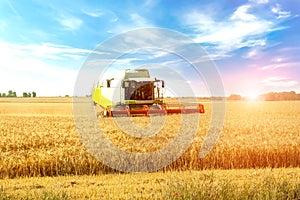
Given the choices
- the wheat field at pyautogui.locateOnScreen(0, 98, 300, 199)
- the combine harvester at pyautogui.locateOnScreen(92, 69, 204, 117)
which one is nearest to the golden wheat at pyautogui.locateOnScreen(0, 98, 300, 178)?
the wheat field at pyautogui.locateOnScreen(0, 98, 300, 199)

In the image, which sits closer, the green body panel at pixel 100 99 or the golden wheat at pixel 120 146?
the golden wheat at pixel 120 146

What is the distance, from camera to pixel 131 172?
780 cm

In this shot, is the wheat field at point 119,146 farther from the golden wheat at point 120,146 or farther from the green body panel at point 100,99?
the green body panel at point 100,99

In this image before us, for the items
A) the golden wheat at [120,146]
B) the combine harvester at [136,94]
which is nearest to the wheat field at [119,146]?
the golden wheat at [120,146]

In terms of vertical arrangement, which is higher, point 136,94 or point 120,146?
point 136,94

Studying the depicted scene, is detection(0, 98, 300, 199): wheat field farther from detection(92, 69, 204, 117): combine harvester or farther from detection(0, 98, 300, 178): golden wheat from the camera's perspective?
detection(92, 69, 204, 117): combine harvester

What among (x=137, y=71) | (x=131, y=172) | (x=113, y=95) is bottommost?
(x=131, y=172)

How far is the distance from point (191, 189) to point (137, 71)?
47.8 feet

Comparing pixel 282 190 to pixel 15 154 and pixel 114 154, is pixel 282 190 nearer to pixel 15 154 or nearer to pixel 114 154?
pixel 114 154

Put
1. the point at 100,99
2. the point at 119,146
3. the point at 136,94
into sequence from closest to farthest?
the point at 119,146 → the point at 136,94 → the point at 100,99

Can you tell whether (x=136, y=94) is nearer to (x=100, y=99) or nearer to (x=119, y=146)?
(x=100, y=99)

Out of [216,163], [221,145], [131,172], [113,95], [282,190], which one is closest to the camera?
[282,190]

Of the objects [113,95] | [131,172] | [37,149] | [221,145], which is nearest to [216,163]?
[221,145]

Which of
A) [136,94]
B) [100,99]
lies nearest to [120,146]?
[136,94]
